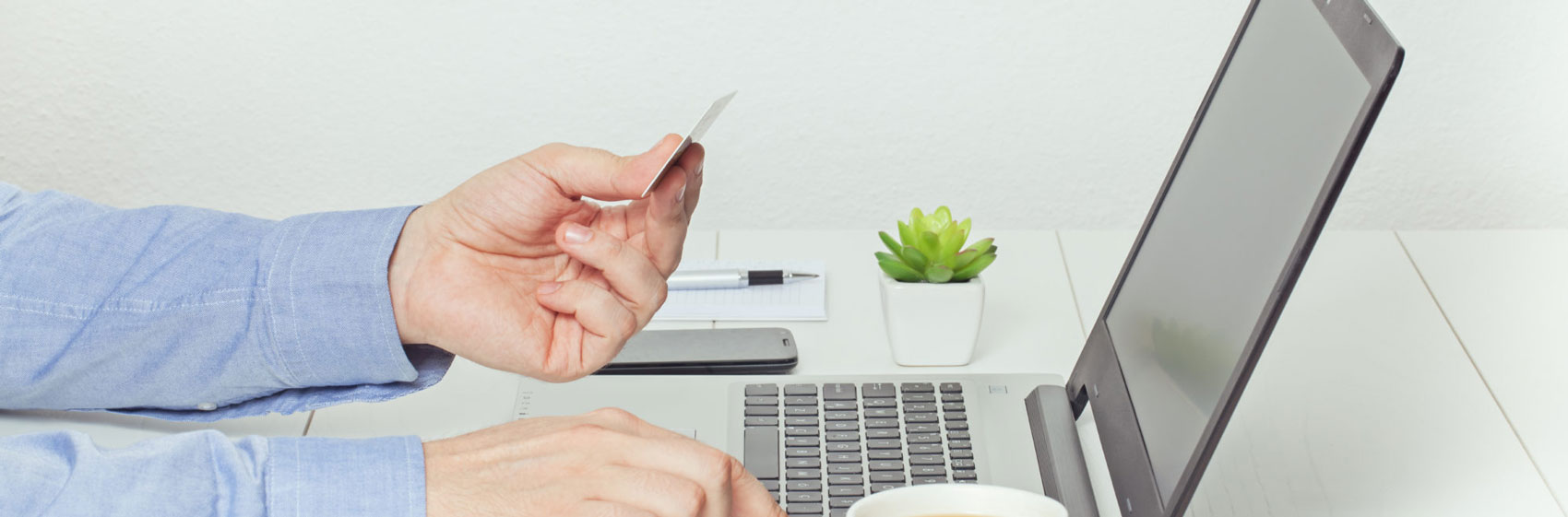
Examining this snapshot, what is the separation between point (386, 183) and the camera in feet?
4.58

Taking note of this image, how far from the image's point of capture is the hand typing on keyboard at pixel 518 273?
0.83 meters

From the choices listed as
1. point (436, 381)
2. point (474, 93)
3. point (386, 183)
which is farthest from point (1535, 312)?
point (386, 183)

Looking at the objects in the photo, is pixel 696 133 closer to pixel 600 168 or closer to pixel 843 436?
pixel 600 168

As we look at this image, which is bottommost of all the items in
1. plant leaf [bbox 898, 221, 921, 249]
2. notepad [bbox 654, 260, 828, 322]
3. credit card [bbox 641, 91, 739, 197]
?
plant leaf [bbox 898, 221, 921, 249]

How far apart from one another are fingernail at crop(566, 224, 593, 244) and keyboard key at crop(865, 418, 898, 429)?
23cm

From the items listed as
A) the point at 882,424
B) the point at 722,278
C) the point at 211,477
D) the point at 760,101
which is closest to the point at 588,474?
the point at 211,477

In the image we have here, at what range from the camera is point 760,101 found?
4.38ft

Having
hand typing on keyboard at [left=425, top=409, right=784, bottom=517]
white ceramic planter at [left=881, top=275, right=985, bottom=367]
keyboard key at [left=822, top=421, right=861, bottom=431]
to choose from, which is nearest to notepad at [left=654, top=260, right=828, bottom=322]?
white ceramic planter at [left=881, top=275, right=985, bottom=367]

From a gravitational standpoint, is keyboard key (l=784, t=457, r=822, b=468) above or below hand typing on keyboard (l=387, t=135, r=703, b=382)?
below

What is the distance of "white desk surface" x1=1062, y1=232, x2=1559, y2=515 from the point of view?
2.73 ft

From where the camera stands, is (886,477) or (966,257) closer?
(886,477)

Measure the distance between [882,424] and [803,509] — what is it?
→ 111 millimetres

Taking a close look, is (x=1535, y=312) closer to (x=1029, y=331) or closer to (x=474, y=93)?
(x=1029, y=331)

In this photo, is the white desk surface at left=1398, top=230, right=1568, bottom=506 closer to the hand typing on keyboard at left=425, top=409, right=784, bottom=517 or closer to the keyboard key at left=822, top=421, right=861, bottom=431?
the keyboard key at left=822, top=421, right=861, bottom=431
